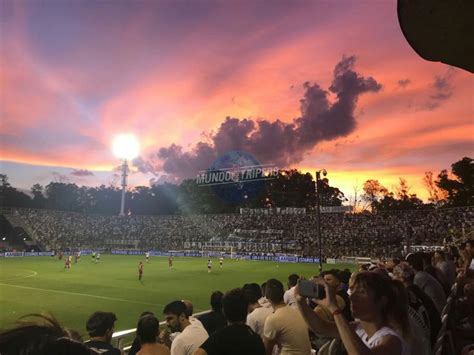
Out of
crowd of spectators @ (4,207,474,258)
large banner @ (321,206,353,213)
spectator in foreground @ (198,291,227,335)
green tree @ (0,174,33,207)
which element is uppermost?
green tree @ (0,174,33,207)

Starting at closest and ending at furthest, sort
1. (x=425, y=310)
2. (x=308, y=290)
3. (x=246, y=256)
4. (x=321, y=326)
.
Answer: (x=308, y=290), (x=321, y=326), (x=425, y=310), (x=246, y=256)

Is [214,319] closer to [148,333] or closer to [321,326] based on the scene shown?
[148,333]

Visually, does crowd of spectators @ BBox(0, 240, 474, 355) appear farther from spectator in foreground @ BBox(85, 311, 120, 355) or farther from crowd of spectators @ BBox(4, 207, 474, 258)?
crowd of spectators @ BBox(4, 207, 474, 258)

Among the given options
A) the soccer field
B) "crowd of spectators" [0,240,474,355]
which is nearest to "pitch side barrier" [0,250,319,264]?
the soccer field

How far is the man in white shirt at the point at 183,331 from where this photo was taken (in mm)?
5348

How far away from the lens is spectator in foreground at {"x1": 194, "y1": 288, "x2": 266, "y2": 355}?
3.72 m

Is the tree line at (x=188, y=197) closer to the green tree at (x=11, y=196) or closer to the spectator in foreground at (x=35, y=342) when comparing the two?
the green tree at (x=11, y=196)

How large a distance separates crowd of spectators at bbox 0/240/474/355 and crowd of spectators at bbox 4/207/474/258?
41538mm

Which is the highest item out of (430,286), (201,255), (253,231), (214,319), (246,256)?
(253,231)

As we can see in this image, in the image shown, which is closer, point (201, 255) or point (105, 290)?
point (105, 290)

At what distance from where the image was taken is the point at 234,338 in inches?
150

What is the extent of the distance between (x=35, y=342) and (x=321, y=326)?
8.93 feet

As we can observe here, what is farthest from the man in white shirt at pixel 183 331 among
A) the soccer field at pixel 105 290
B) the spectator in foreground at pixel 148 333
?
the soccer field at pixel 105 290

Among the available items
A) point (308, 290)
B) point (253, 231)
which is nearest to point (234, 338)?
point (308, 290)
